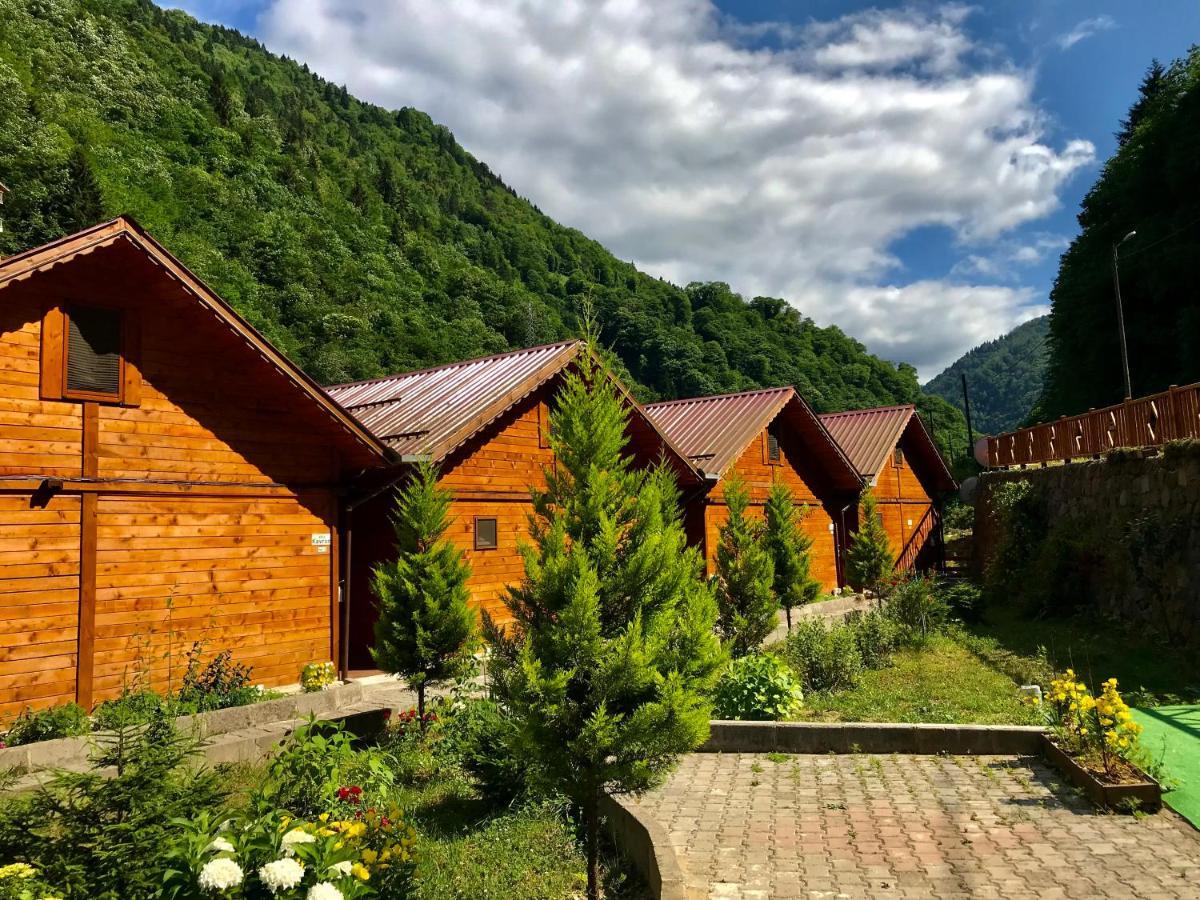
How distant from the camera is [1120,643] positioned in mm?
14523

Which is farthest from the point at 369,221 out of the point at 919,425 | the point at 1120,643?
the point at 1120,643

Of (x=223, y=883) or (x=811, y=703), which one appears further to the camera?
(x=811, y=703)

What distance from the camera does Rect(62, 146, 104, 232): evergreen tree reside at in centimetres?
5025

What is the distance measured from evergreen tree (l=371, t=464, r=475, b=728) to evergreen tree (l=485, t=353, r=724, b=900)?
4.67 m

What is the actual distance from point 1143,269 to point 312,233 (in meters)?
75.4

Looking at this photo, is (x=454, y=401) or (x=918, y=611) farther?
(x=454, y=401)

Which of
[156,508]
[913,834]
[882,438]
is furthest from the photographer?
[882,438]

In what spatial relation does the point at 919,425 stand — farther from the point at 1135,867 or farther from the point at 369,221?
the point at 369,221

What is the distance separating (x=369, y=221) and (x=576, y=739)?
9959cm

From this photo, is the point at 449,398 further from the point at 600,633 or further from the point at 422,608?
the point at 600,633

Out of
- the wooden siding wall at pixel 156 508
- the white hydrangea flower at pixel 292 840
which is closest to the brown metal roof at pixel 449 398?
the wooden siding wall at pixel 156 508

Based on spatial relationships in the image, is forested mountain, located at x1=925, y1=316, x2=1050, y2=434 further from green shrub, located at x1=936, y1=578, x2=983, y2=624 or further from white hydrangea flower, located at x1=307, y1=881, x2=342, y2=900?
white hydrangea flower, located at x1=307, y1=881, x2=342, y2=900

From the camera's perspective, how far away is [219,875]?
11.5 ft

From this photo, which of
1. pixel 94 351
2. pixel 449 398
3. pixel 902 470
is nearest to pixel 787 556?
pixel 449 398
